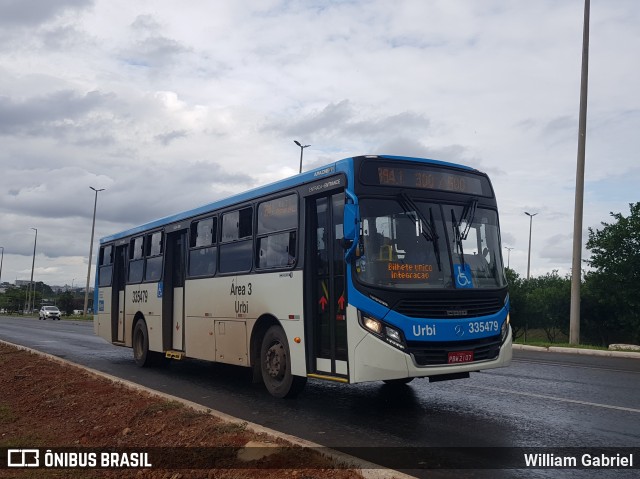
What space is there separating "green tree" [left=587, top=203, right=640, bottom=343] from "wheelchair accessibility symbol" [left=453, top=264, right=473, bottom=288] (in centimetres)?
3252

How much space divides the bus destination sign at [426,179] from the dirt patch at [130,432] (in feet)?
11.5

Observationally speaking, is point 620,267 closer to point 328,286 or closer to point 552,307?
point 552,307

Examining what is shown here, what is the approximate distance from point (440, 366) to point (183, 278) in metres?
6.89

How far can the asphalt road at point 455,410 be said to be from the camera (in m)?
6.82

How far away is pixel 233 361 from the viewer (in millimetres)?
10922

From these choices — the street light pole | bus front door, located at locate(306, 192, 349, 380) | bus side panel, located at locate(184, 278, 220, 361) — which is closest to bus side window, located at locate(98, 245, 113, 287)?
bus side panel, located at locate(184, 278, 220, 361)

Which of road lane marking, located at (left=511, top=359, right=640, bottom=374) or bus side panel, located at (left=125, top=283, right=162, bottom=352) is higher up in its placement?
bus side panel, located at (left=125, top=283, right=162, bottom=352)

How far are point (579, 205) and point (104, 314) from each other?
15.4 m

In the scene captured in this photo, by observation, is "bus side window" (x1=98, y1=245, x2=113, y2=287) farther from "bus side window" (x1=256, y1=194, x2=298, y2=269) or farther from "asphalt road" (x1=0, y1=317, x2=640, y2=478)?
"bus side window" (x1=256, y1=194, x2=298, y2=269)

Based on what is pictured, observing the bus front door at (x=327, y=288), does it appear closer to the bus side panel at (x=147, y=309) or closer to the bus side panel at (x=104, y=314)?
the bus side panel at (x=147, y=309)

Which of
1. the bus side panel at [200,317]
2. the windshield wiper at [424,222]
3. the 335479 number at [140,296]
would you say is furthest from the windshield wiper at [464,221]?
the 335479 number at [140,296]

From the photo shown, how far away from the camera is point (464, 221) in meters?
8.75

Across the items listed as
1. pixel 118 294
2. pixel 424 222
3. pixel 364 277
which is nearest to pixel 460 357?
pixel 364 277

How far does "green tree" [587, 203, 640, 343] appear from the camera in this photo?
122 feet
